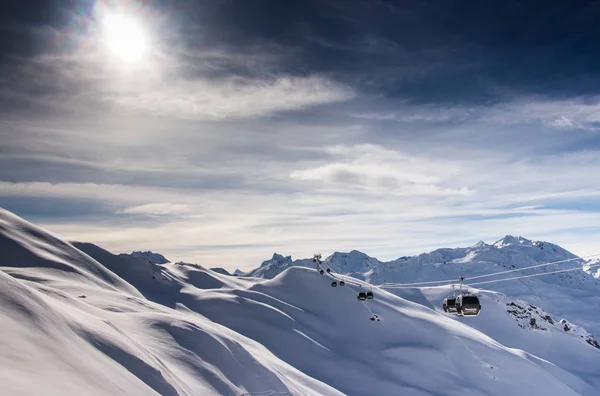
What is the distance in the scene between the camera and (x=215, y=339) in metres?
53.0

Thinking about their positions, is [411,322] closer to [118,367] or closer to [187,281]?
[187,281]

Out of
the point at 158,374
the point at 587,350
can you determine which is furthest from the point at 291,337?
the point at 587,350

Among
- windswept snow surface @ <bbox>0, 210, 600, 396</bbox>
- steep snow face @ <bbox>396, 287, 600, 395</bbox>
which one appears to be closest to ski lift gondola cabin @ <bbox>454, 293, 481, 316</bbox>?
windswept snow surface @ <bbox>0, 210, 600, 396</bbox>

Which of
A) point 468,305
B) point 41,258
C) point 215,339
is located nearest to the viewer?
point 468,305

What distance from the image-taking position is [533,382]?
10269 cm

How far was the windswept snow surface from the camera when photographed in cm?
2514

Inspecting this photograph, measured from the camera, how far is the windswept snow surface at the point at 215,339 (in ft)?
82.5

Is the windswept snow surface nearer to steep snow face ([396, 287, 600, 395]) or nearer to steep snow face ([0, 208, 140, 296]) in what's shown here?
steep snow face ([0, 208, 140, 296])

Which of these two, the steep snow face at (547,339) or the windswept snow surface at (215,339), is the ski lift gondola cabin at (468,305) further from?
the steep snow face at (547,339)

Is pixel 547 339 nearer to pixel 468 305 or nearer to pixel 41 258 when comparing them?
pixel 468 305

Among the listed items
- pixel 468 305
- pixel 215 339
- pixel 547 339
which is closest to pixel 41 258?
pixel 215 339

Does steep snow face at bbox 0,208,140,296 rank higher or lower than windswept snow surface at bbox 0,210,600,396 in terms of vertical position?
higher

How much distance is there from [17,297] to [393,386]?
7536 cm

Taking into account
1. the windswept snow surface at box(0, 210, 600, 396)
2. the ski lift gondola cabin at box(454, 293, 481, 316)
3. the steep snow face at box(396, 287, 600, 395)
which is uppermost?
the ski lift gondola cabin at box(454, 293, 481, 316)
